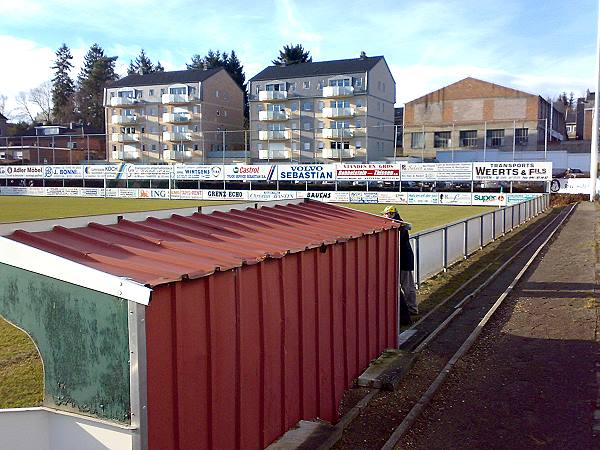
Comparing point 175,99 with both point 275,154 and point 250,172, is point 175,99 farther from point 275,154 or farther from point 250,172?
point 250,172

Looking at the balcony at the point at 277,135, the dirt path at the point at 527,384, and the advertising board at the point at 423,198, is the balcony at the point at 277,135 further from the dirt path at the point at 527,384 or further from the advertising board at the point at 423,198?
the dirt path at the point at 527,384

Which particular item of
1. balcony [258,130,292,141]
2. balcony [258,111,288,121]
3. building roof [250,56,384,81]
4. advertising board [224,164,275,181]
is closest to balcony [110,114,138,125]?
building roof [250,56,384,81]

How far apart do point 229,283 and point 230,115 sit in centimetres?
8545

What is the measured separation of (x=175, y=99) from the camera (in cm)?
8150

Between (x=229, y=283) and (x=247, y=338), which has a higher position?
(x=229, y=283)

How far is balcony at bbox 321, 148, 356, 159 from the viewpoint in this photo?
2734 inches

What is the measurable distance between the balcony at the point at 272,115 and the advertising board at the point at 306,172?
22614mm

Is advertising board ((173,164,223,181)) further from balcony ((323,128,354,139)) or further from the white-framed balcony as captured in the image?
the white-framed balcony

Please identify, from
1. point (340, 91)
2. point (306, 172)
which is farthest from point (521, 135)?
point (306, 172)

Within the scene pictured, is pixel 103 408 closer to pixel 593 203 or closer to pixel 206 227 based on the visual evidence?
pixel 206 227

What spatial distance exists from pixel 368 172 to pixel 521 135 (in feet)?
88.6

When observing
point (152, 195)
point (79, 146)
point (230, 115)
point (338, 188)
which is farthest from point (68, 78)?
point (338, 188)

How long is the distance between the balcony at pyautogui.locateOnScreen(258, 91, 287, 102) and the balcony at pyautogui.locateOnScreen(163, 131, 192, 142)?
10.4m

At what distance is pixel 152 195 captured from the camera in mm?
60281
